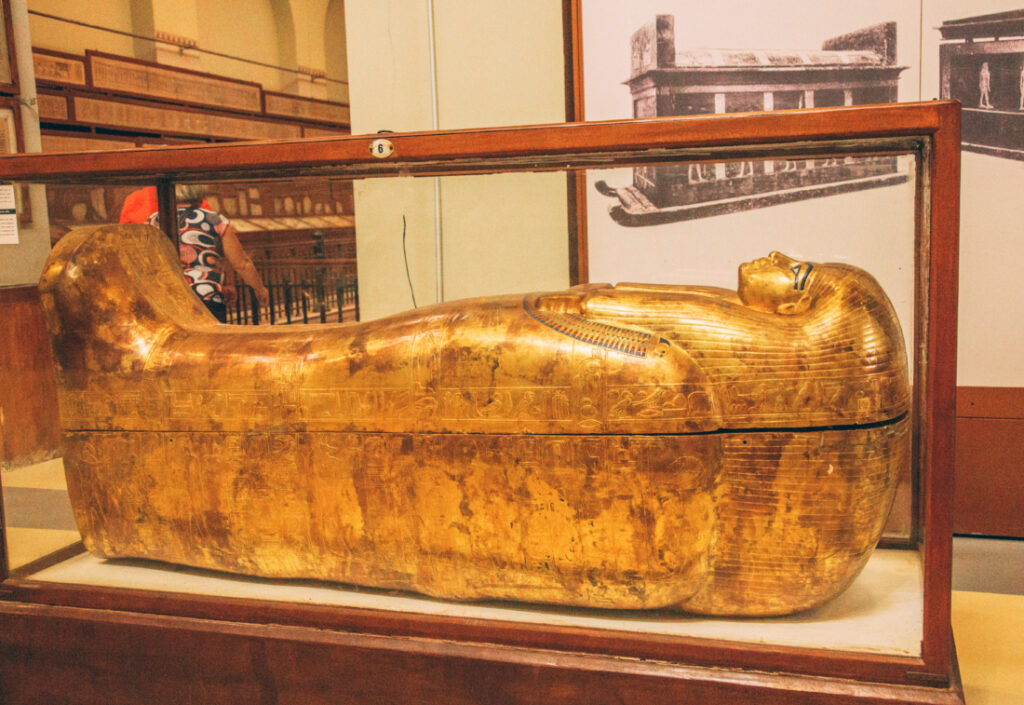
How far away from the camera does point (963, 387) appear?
2.59m

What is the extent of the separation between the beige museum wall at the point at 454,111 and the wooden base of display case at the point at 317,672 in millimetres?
777

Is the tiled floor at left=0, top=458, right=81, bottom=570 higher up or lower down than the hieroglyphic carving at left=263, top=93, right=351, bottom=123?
lower down

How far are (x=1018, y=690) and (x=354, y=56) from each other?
278cm

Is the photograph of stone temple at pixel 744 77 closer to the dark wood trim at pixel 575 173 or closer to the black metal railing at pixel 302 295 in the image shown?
the dark wood trim at pixel 575 173

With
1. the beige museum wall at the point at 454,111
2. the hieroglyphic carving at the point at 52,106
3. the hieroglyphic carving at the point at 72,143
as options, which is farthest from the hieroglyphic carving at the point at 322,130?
the beige museum wall at the point at 454,111

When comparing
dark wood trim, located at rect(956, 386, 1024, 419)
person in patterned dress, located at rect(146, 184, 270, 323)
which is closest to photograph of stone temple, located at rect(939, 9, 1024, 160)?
dark wood trim, located at rect(956, 386, 1024, 419)

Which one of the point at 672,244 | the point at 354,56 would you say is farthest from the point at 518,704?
the point at 354,56

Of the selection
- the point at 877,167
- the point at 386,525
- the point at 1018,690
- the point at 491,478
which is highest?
the point at 877,167

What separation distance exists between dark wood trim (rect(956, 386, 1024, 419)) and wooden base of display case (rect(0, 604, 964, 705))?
143cm

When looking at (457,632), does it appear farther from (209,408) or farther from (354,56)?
(354,56)

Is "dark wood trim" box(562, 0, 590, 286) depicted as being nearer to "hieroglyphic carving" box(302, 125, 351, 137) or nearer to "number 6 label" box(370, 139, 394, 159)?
"number 6 label" box(370, 139, 394, 159)

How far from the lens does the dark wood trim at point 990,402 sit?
100 inches

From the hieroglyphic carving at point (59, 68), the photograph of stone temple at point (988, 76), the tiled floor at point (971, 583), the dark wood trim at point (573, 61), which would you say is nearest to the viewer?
the tiled floor at point (971, 583)

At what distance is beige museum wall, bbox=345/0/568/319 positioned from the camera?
1.89 meters
